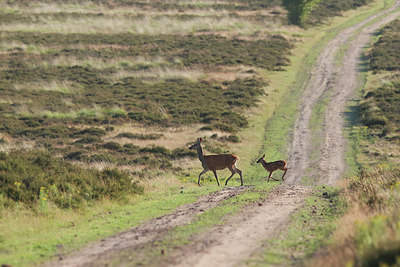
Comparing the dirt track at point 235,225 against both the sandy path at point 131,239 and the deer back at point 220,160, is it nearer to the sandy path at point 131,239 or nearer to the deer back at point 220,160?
the sandy path at point 131,239

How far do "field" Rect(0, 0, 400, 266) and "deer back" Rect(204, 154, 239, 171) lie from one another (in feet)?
4.82

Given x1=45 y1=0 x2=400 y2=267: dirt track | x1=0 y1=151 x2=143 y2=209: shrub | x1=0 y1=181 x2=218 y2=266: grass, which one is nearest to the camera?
x1=45 y1=0 x2=400 y2=267: dirt track

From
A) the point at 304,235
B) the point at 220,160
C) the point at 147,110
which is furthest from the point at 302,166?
the point at 147,110

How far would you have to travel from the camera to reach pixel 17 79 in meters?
44.3

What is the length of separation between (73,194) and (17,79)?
3505 centimetres

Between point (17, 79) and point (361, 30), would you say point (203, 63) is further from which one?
point (361, 30)

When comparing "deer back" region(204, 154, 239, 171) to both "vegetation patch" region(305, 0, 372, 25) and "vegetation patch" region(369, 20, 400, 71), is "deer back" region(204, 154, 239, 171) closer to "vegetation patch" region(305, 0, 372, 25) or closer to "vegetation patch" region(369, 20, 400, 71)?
"vegetation patch" region(369, 20, 400, 71)

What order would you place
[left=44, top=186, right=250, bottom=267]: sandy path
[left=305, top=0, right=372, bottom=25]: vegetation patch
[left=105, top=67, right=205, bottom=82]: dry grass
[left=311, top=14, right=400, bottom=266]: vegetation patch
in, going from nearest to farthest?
[left=311, top=14, right=400, bottom=266]: vegetation patch < [left=44, top=186, right=250, bottom=267]: sandy path < [left=105, top=67, right=205, bottom=82]: dry grass < [left=305, top=0, right=372, bottom=25]: vegetation patch

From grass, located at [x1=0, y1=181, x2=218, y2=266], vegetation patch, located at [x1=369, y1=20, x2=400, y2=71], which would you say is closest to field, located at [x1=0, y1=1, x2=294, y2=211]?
grass, located at [x1=0, y1=181, x2=218, y2=266]

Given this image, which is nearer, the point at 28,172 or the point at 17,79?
the point at 28,172

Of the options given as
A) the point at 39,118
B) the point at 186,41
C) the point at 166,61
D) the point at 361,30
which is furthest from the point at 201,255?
the point at 361,30

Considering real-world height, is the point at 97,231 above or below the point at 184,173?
above

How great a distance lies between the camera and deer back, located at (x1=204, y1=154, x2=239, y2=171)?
712 inches

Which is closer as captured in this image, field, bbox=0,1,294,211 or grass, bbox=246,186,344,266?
grass, bbox=246,186,344,266
